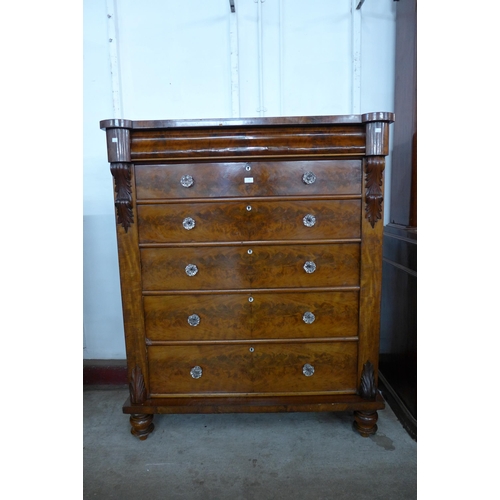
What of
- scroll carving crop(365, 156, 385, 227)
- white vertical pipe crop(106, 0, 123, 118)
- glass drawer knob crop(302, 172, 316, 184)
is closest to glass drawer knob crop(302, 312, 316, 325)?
scroll carving crop(365, 156, 385, 227)

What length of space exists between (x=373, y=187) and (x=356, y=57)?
1.10 m

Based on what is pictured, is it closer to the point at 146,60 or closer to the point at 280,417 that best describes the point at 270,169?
the point at 146,60

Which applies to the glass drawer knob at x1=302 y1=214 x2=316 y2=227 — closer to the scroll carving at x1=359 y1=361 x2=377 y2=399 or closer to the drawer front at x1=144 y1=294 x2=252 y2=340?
the drawer front at x1=144 y1=294 x2=252 y2=340

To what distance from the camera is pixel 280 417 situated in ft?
7.03

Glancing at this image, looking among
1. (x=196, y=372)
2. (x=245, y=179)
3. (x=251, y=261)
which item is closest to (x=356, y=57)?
(x=245, y=179)

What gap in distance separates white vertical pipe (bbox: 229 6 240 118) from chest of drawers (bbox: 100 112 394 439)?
0.77 metres

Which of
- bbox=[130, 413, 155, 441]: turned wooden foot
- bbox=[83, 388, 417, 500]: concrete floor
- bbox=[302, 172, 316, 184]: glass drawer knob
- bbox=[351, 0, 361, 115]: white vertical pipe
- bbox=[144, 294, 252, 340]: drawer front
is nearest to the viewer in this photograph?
bbox=[83, 388, 417, 500]: concrete floor

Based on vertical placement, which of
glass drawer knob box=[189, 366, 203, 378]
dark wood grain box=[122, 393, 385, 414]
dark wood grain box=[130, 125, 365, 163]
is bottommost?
dark wood grain box=[122, 393, 385, 414]

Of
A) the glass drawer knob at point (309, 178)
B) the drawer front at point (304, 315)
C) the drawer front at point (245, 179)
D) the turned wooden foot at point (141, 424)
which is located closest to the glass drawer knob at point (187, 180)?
the drawer front at point (245, 179)

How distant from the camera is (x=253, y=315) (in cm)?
184

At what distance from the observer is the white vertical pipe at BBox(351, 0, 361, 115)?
2.26 metres

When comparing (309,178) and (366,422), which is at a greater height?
(309,178)

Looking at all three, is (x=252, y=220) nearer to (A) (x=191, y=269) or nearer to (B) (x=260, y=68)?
(A) (x=191, y=269)
